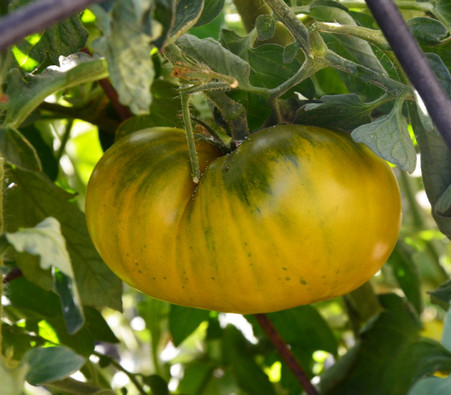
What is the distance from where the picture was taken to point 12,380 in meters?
0.34

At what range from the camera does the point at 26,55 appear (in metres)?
0.48

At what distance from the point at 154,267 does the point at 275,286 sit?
0.09 meters

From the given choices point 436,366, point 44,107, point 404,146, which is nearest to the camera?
point 404,146

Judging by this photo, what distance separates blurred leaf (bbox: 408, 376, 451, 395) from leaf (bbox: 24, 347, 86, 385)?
21 cm

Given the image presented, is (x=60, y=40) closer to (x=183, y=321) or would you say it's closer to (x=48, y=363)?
(x=48, y=363)

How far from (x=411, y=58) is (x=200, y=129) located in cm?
27

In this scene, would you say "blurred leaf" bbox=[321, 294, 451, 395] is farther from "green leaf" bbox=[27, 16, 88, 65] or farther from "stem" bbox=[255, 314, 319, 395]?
"green leaf" bbox=[27, 16, 88, 65]

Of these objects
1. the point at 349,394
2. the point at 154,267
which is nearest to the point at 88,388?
the point at 154,267

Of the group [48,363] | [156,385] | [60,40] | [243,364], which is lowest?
[243,364]

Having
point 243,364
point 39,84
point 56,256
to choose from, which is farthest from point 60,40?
point 243,364

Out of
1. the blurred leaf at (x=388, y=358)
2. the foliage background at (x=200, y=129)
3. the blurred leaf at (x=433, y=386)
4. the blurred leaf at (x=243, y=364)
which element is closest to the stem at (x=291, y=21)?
the foliage background at (x=200, y=129)

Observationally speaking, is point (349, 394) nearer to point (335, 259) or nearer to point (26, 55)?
point (335, 259)

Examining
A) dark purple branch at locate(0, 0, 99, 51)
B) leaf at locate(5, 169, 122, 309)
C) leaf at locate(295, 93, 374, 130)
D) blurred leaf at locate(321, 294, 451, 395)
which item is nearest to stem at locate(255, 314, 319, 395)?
blurred leaf at locate(321, 294, 451, 395)

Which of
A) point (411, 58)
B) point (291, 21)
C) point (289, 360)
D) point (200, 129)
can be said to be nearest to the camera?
point (411, 58)
